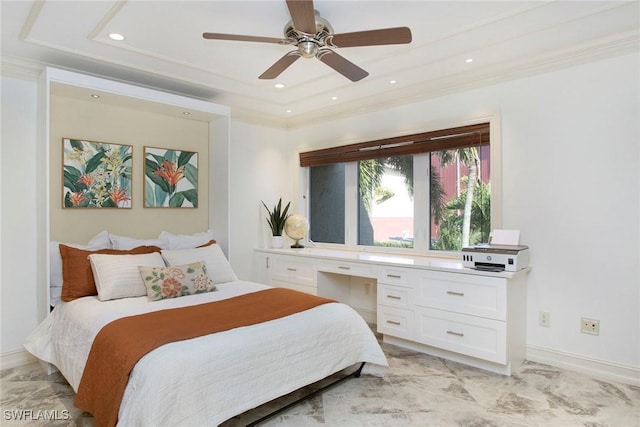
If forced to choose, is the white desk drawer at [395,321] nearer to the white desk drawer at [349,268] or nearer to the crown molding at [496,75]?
the white desk drawer at [349,268]

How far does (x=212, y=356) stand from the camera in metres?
1.94

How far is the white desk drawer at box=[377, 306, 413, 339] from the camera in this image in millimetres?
3346

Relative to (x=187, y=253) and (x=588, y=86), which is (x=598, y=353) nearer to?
(x=588, y=86)

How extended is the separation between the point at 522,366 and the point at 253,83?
3.42 meters

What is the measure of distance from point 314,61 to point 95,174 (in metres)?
2.22

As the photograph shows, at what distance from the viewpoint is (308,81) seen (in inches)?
143

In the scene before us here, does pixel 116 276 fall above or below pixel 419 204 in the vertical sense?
below

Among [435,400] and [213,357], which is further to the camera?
[435,400]

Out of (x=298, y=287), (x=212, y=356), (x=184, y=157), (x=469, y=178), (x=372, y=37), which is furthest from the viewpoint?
(x=298, y=287)

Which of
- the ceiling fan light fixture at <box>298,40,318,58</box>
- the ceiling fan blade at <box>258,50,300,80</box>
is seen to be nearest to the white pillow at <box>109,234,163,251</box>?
the ceiling fan blade at <box>258,50,300,80</box>

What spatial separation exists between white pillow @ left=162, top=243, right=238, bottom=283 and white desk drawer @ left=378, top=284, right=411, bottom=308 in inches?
54.0

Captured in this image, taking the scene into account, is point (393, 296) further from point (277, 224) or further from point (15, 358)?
point (15, 358)

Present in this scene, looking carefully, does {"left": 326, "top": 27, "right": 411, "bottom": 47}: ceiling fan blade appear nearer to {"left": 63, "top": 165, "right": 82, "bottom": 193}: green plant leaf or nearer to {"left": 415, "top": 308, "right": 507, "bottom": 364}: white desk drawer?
{"left": 415, "top": 308, "right": 507, "bottom": 364}: white desk drawer

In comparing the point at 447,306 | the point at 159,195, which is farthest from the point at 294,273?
the point at 447,306
